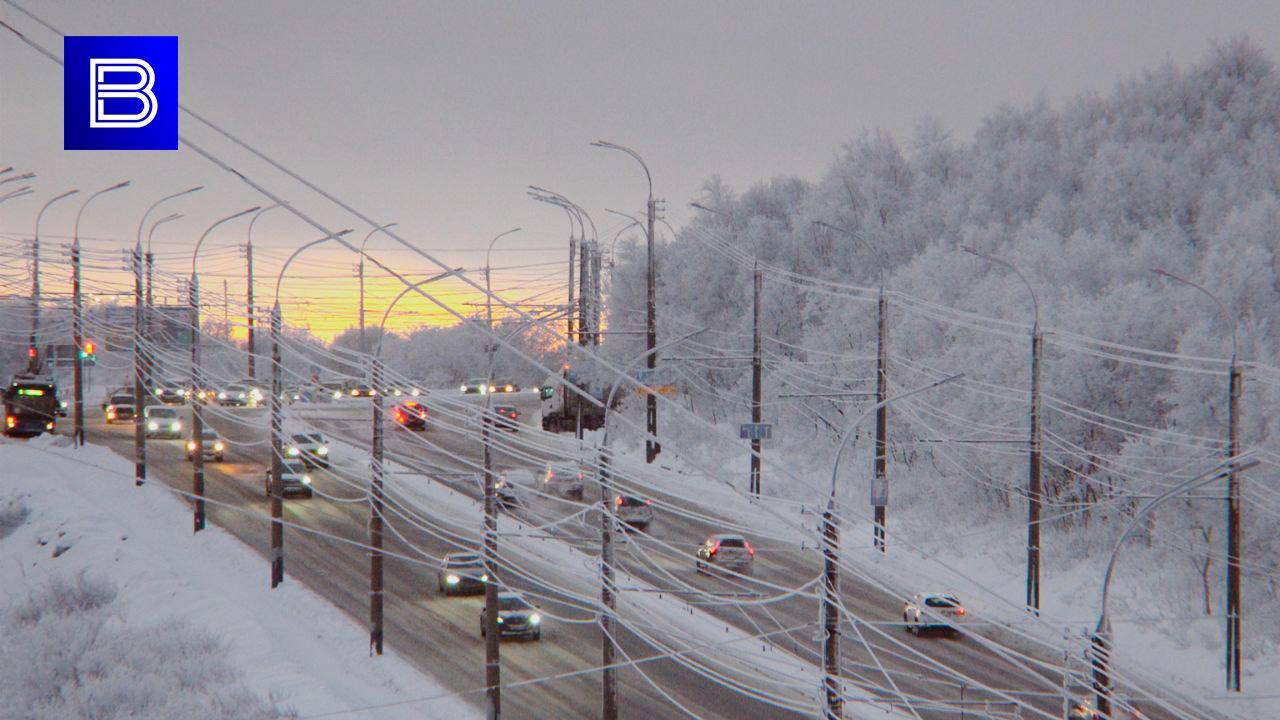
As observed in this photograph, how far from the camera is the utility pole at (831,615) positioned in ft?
34.1

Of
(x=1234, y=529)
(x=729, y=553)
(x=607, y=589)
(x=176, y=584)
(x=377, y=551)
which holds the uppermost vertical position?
(x=1234, y=529)

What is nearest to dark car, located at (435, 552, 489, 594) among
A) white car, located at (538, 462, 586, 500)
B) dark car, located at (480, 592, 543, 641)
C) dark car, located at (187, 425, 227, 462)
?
dark car, located at (480, 592, 543, 641)

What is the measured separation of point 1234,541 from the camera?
19.1 m

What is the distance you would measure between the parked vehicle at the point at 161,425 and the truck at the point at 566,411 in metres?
18.0

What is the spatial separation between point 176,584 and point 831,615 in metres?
24.0

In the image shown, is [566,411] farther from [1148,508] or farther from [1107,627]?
[1148,508]

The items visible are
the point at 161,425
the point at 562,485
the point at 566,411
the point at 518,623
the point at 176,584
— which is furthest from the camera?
the point at 566,411

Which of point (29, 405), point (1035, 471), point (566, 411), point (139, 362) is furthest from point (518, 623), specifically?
point (29, 405)

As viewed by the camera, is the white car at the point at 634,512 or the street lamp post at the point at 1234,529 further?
the white car at the point at 634,512

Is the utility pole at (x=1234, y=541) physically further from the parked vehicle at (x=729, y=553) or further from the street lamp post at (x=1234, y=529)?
the parked vehicle at (x=729, y=553)

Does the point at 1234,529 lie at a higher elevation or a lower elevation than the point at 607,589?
higher

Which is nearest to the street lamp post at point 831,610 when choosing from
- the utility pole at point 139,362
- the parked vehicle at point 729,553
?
the parked vehicle at point 729,553

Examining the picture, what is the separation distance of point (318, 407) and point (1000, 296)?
146 feet

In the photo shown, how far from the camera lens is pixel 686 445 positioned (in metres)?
48.8
